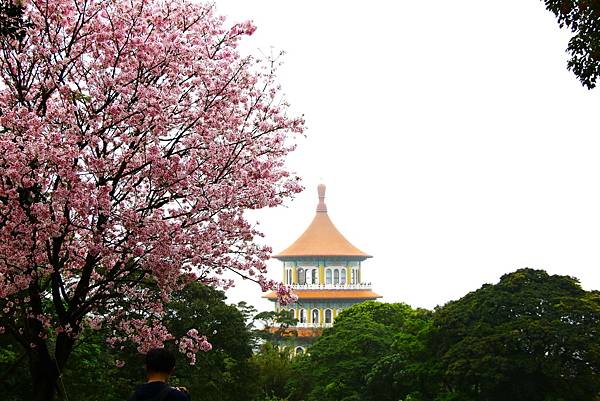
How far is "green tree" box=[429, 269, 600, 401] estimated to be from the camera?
3041 centimetres

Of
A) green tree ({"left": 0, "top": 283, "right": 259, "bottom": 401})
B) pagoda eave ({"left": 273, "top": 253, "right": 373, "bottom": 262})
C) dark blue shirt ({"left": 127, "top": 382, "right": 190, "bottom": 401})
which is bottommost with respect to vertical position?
dark blue shirt ({"left": 127, "top": 382, "right": 190, "bottom": 401})

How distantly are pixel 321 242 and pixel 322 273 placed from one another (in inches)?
128

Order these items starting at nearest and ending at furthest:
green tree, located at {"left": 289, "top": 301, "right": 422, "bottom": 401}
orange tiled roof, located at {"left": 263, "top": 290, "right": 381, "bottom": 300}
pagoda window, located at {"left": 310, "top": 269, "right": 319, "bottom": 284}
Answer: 1. green tree, located at {"left": 289, "top": 301, "right": 422, "bottom": 401}
2. orange tiled roof, located at {"left": 263, "top": 290, "right": 381, "bottom": 300}
3. pagoda window, located at {"left": 310, "top": 269, "right": 319, "bottom": 284}

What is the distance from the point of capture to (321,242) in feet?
315

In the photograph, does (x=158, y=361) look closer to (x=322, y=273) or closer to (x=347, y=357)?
(x=347, y=357)

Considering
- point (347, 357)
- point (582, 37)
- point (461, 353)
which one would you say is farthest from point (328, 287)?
point (582, 37)

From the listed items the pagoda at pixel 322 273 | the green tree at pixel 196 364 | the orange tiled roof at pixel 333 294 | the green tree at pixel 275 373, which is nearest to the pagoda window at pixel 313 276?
the pagoda at pixel 322 273

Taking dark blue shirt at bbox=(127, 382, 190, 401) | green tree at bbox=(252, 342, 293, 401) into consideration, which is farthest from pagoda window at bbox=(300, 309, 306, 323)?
dark blue shirt at bbox=(127, 382, 190, 401)

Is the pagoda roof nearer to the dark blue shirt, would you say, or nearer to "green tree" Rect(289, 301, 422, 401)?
"green tree" Rect(289, 301, 422, 401)

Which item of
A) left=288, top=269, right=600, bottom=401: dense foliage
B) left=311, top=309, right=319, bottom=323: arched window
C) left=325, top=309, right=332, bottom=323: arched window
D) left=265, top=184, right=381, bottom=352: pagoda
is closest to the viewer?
left=288, top=269, right=600, bottom=401: dense foliage

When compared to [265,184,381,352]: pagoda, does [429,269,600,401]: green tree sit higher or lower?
→ lower

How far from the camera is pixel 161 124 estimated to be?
523 inches

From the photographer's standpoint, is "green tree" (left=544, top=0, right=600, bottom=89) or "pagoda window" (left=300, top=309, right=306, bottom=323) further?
"pagoda window" (left=300, top=309, right=306, bottom=323)

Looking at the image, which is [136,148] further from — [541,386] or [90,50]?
[541,386]
